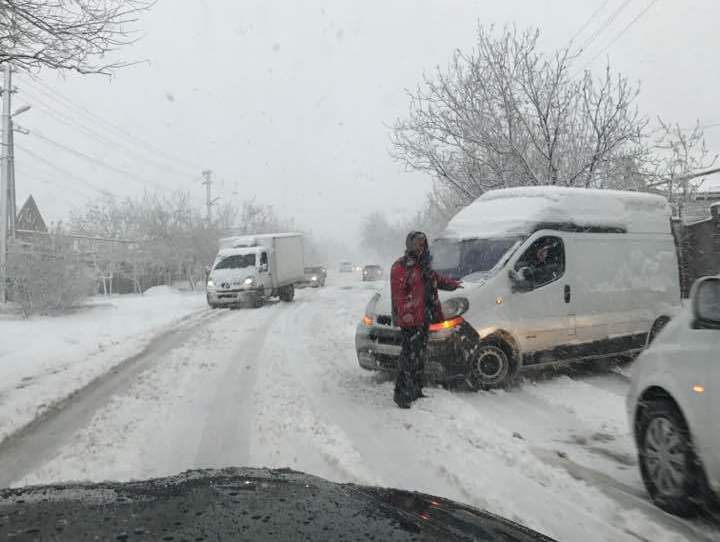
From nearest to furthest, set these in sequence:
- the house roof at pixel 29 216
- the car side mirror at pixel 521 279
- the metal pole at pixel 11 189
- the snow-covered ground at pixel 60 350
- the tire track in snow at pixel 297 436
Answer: the tire track in snow at pixel 297 436 < the snow-covered ground at pixel 60 350 < the car side mirror at pixel 521 279 < the metal pole at pixel 11 189 < the house roof at pixel 29 216

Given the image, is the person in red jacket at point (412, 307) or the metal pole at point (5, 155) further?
the metal pole at point (5, 155)

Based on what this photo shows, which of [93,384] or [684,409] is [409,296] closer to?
[684,409]

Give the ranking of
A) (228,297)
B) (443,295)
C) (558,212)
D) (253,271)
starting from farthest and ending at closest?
1. (253,271)
2. (228,297)
3. (558,212)
4. (443,295)

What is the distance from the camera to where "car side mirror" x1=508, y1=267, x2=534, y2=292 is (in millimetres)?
6605

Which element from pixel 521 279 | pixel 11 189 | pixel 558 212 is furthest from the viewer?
pixel 11 189

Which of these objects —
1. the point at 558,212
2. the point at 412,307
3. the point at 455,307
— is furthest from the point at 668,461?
the point at 558,212

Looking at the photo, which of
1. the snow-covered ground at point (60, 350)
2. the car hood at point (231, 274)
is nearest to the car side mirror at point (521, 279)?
the snow-covered ground at point (60, 350)

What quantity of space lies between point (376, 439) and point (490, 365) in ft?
7.12

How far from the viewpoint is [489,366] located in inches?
254

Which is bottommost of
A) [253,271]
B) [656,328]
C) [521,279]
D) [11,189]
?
[656,328]

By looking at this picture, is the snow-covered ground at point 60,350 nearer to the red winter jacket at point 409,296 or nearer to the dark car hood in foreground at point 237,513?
the dark car hood in foreground at point 237,513

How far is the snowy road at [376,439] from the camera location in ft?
11.6

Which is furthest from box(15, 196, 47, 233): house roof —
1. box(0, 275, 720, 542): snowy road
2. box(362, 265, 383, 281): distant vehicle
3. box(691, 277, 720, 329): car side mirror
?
box(691, 277, 720, 329): car side mirror

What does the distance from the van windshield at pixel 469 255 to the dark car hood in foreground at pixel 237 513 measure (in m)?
4.78
